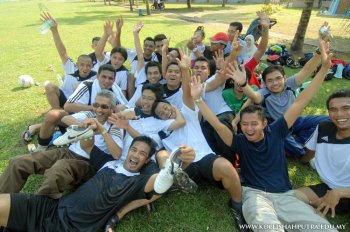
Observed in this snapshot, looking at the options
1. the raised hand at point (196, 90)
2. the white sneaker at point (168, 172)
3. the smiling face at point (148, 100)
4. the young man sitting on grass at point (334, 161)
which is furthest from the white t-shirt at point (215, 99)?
the white sneaker at point (168, 172)

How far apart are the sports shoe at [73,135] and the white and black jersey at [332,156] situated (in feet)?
8.35

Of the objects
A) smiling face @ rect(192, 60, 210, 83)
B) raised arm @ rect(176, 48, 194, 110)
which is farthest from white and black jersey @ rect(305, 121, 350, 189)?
smiling face @ rect(192, 60, 210, 83)

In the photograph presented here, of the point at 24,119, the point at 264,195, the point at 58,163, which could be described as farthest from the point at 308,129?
the point at 24,119

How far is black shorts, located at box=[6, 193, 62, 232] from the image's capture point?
2.72 meters

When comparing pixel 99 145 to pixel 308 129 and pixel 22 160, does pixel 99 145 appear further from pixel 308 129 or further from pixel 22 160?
pixel 308 129

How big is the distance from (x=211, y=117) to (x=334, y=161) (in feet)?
4.57

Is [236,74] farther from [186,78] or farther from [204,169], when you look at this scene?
[204,169]

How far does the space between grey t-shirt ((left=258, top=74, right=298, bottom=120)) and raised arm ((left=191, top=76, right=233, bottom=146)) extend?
3.67 feet

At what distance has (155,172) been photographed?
309cm

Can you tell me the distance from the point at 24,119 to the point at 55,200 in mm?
3289

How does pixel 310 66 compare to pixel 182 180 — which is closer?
pixel 182 180

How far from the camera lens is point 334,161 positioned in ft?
10.2

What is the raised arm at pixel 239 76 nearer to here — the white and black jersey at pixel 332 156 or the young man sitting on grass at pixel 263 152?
the young man sitting on grass at pixel 263 152

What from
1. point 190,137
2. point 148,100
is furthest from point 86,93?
point 190,137
